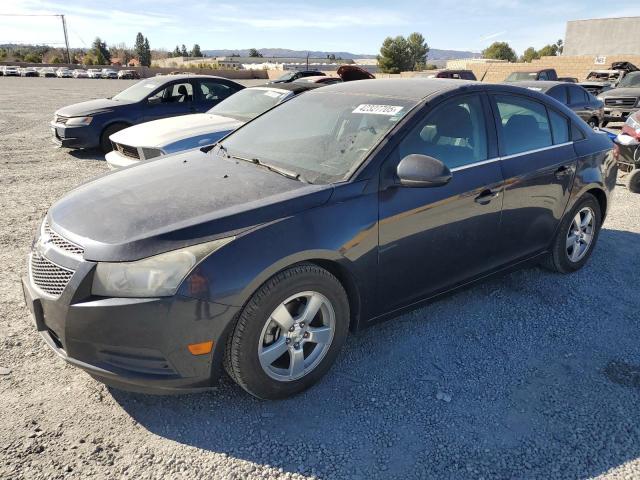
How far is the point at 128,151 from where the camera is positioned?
6566mm

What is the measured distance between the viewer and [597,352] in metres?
3.31

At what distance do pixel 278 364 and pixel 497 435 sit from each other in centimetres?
121

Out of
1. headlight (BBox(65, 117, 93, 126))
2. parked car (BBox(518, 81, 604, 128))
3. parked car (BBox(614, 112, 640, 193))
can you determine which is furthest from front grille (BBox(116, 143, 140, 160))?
parked car (BBox(518, 81, 604, 128))

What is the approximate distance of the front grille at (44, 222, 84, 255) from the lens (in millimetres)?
2441

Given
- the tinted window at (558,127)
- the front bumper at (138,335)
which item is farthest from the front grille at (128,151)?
the tinted window at (558,127)

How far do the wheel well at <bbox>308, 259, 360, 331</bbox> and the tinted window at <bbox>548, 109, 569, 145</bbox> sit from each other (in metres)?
2.35

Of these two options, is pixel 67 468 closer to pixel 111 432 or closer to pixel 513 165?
pixel 111 432

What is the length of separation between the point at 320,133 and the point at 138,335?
183 centimetres

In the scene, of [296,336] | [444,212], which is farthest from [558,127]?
[296,336]

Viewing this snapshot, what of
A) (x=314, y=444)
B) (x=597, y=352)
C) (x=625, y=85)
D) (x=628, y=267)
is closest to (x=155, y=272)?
(x=314, y=444)

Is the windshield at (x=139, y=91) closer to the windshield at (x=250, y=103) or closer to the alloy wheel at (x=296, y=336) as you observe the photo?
the windshield at (x=250, y=103)

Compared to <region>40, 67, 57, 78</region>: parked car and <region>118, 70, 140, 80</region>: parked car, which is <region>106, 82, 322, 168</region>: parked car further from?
<region>40, 67, 57, 78</region>: parked car

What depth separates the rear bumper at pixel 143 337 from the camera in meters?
2.27

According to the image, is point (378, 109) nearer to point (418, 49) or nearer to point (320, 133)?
point (320, 133)
